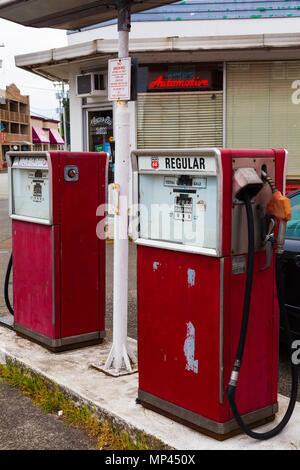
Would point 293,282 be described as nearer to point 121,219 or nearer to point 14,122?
point 121,219

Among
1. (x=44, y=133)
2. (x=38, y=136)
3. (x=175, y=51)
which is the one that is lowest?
(x=175, y=51)

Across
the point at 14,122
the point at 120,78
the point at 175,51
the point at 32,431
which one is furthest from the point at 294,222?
the point at 14,122

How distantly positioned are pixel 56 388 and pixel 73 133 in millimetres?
9312

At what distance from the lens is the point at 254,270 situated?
3.51 meters

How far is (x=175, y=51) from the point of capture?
1071 centimetres

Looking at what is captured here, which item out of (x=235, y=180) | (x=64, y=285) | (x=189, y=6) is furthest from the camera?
(x=189, y=6)

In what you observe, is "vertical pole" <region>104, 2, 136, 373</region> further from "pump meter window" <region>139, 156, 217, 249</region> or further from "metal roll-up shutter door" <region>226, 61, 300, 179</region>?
"metal roll-up shutter door" <region>226, 61, 300, 179</region>

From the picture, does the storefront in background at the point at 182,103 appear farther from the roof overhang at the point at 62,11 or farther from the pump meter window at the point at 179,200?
the pump meter window at the point at 179,200

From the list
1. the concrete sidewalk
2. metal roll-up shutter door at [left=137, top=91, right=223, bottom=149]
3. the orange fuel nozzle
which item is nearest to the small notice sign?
the orange fuel nozzle

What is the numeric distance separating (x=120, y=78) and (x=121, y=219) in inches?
39.9

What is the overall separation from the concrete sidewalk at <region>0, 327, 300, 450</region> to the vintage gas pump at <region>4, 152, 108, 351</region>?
18 centimetres

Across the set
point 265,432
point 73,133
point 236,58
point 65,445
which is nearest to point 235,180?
point 265,432

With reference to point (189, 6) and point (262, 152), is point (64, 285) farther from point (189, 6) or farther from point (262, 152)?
point (189, 6)

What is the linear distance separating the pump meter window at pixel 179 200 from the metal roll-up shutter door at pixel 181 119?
8.15m
